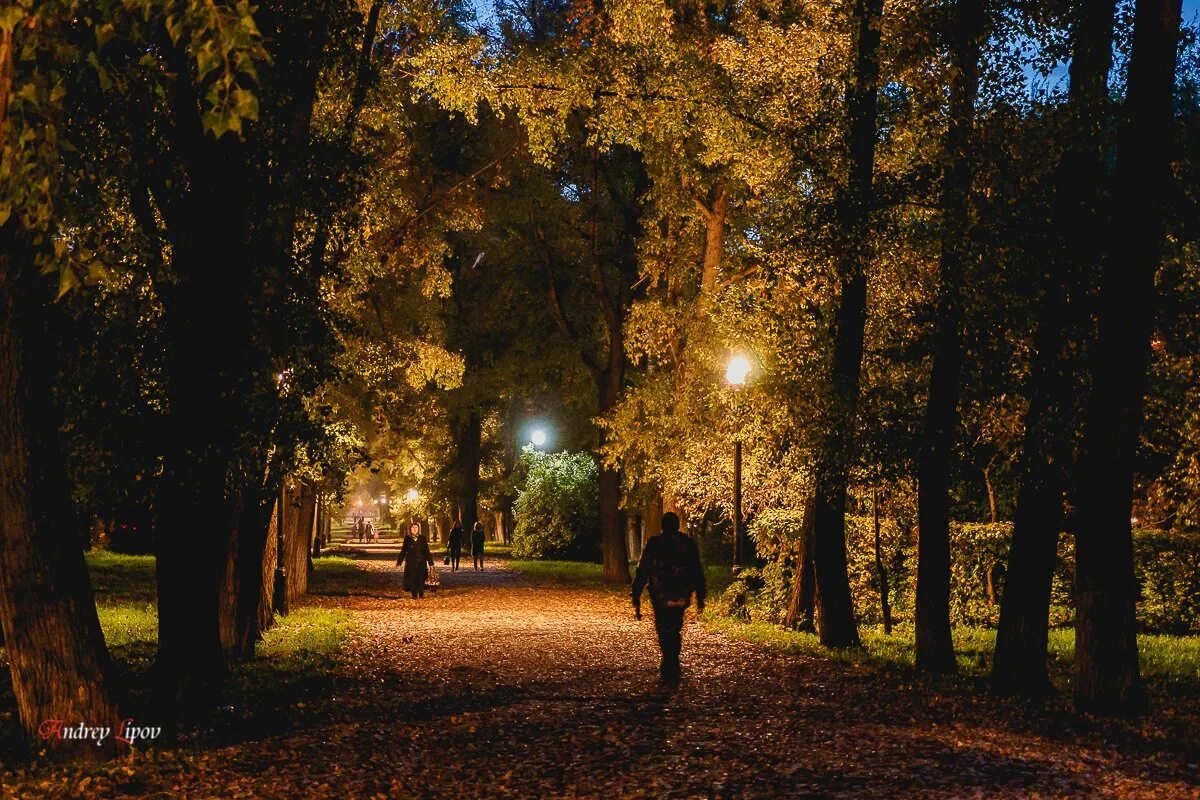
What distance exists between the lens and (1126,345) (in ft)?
32.2

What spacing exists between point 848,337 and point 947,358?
2.65 meters

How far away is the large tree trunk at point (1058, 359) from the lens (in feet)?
36.4

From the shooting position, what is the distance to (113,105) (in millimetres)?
9453

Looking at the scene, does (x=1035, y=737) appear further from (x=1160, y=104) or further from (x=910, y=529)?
(x=910, y=529)

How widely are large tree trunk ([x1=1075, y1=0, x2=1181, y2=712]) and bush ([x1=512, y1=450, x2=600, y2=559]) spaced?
3462cm

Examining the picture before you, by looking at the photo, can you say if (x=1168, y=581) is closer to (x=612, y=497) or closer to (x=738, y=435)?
(x=738, y=435)

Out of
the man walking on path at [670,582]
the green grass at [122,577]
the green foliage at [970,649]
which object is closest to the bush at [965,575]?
the green foliage at [970,649]

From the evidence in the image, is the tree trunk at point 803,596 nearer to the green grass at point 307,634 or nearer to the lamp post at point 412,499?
the green grass at point 307,634

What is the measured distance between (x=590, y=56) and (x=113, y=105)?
10.9 m

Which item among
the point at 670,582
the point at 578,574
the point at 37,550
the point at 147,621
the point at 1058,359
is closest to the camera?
the point at 37,550

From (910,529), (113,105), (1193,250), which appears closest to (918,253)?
(1193,250)

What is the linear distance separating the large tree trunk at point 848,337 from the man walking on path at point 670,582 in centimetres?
299

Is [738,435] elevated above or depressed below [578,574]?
above

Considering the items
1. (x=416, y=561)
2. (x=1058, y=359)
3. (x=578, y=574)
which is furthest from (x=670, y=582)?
(x=578, y=574)
